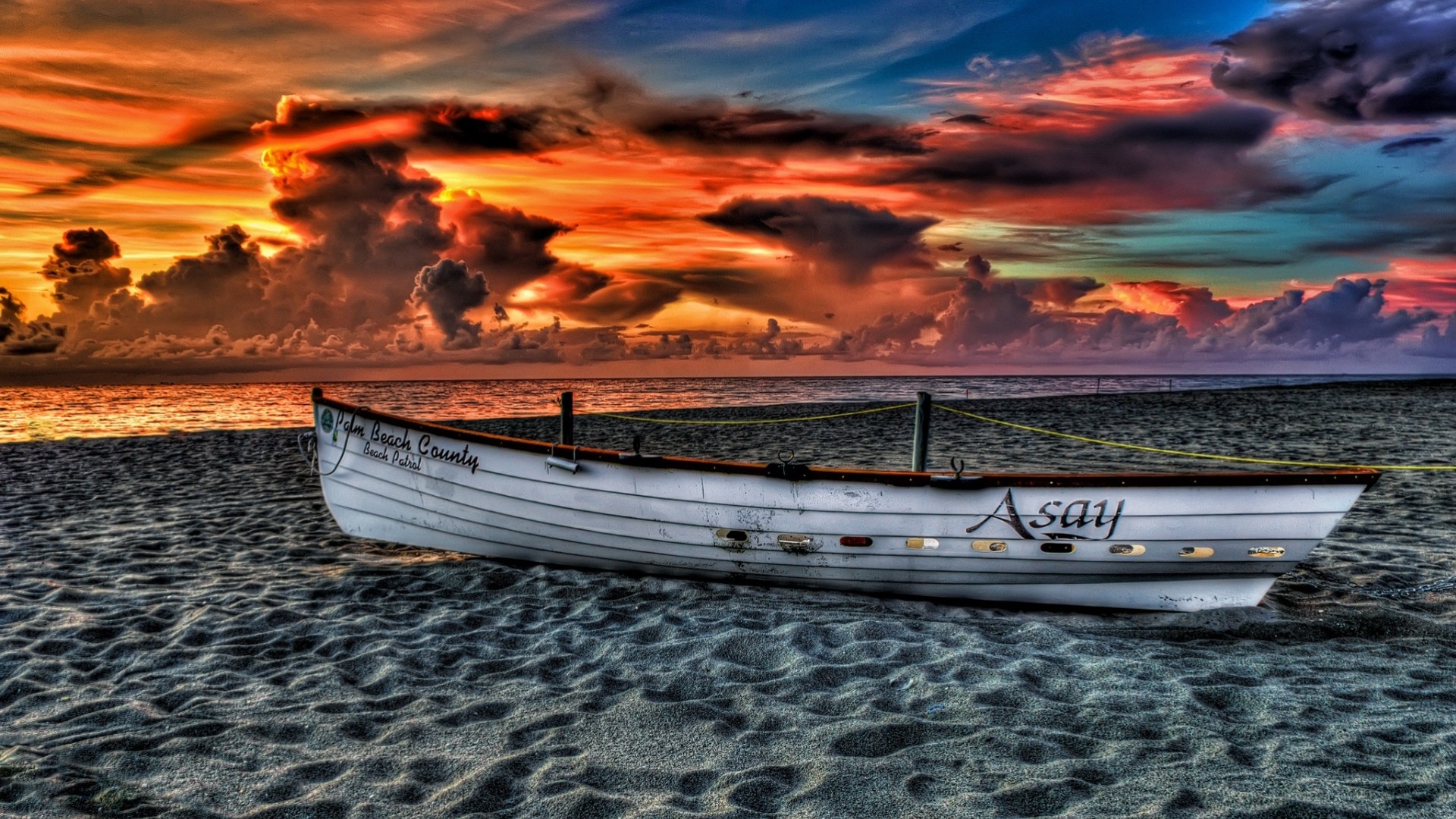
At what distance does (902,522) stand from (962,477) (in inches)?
21.5

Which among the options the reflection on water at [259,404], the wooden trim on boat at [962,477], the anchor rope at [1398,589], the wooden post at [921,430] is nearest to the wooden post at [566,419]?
the wooden trim on boat at [962,477]

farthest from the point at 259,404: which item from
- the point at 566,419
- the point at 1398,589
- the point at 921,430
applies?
the point at 1398,589

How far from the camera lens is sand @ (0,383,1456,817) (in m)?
3.00

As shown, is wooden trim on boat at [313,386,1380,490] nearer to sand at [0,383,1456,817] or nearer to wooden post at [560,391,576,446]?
sand at [0,383,1456,817]

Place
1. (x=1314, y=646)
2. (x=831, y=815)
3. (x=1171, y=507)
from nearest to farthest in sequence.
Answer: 1. (x=831, y=815)
2. (x=1314, y=646)
3. (x=1171, y=507)

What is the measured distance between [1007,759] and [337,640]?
3948mm

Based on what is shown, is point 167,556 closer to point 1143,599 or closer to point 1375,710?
point 1143,599

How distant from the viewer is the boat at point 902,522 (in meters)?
5.13

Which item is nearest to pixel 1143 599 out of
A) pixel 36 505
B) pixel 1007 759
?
pixel 1007 759

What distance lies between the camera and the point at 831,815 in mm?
2848

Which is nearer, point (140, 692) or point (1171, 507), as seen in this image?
point (140, 692)

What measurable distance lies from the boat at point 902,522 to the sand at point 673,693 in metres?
0.22

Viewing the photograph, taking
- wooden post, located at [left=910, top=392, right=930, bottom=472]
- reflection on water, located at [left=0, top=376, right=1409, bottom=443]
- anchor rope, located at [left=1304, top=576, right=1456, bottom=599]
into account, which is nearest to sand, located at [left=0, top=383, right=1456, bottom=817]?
anchor rope, located at [left=1304, top=576, right=1456, bottom=599]

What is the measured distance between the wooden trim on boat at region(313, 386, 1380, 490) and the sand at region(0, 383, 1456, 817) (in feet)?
3.11
